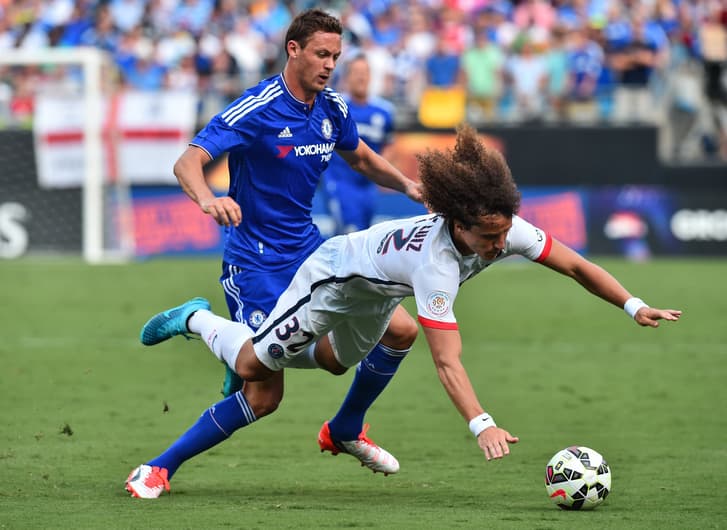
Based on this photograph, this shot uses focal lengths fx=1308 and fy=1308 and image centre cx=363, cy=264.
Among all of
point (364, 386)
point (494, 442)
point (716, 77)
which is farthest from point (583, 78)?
point (494, 442)

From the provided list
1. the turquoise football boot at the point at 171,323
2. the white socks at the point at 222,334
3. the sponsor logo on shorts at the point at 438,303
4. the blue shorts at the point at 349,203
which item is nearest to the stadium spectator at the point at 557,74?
the blue shorts at the point at 349,203

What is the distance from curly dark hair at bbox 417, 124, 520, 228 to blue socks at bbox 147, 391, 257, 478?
5.34ft

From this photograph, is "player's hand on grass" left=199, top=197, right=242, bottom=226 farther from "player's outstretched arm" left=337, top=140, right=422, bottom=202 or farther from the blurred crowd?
the blurred crowd

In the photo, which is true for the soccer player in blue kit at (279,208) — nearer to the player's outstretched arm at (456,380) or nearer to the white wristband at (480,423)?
the player's outstretched arm at (456,380)

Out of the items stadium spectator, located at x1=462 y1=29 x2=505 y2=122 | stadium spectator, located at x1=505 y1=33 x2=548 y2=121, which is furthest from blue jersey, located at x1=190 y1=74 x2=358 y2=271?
stadium spectator, located at x1=505 y1=33 x2=548 y2=121

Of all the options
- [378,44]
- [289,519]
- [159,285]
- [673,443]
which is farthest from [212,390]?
[378,44]

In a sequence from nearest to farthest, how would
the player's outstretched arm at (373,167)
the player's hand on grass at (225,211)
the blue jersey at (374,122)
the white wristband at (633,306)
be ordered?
the player's hand on grass at (225,211), the white wristband at (633,306), the player's outstretched arm at (373,167), the blue jersey at (374,122)

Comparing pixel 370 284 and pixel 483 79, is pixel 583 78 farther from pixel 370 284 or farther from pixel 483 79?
pixel 370 284

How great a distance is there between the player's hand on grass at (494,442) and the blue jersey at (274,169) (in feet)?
6.48

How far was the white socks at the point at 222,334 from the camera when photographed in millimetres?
6547

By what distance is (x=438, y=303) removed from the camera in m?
5.50

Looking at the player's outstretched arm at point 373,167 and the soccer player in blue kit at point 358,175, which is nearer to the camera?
the player's outstretched arm at point 373,167

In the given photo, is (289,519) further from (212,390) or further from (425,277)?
(212,390)

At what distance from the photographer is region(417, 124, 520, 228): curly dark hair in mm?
5500
